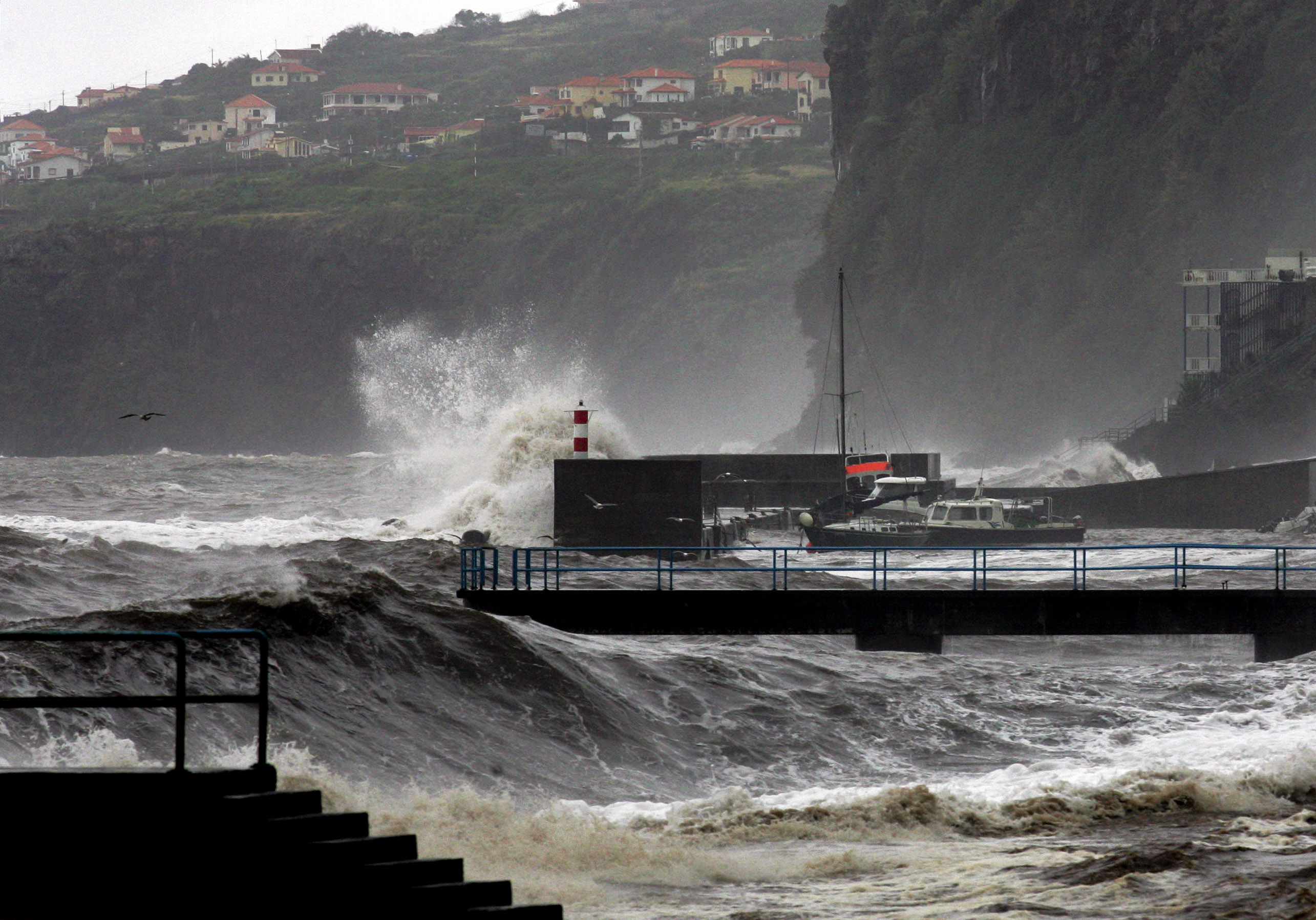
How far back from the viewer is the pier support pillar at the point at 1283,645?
21.5 meters

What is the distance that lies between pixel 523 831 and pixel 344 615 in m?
7.26

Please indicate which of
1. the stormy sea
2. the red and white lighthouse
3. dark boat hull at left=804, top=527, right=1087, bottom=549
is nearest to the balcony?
dark boat hull at left=804, top=527, right=1087, bottom=549

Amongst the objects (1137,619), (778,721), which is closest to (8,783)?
(778,721)

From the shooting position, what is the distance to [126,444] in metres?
179

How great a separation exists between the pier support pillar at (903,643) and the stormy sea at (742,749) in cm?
25

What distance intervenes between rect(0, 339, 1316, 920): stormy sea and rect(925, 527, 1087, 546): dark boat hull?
15.7m

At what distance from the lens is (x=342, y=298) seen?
187 m

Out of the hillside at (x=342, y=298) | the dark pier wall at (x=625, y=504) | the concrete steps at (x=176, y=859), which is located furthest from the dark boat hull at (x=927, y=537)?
the hillside at (x=342, y=298)

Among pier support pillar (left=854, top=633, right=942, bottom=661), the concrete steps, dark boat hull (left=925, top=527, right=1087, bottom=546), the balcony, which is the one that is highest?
the balcony

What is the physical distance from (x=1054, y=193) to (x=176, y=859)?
88851 millimetres

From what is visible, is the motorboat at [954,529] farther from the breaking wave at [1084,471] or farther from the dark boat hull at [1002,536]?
the breaking wave at [1084,471]

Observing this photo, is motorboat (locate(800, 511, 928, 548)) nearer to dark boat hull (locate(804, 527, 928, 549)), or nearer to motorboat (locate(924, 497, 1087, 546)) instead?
dark boat hull (locate(804, 527, 928, 549))

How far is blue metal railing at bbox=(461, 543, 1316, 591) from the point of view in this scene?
21.7 meters

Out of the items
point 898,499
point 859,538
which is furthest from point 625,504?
point 898,499
